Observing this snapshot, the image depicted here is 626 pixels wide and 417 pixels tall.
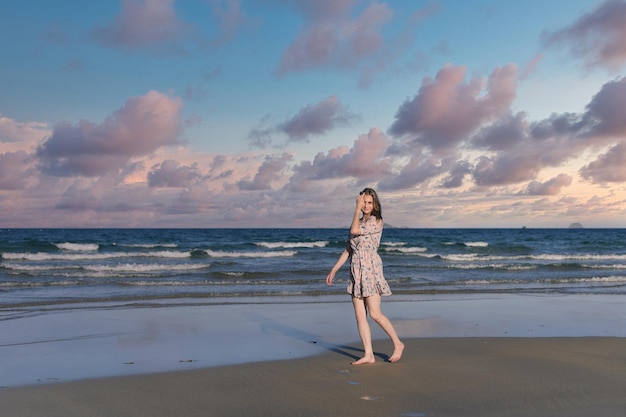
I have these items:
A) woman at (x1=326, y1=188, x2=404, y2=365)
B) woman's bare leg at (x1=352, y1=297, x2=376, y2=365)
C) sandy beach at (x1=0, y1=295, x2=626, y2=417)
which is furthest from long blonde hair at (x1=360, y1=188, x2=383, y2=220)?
sandy beach at (x1=0, y1=295, x2=626, y2=417)

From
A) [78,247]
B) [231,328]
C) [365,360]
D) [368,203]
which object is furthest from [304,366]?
[78,247]

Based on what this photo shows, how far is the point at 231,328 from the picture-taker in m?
9.00

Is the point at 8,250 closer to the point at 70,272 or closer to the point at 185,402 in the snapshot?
the point at 70,272

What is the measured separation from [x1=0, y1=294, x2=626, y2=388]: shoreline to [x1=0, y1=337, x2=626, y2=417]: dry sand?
1.78ft

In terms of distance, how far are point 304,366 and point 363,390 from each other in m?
1.17

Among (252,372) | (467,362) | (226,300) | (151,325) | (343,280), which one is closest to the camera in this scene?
(252,372)

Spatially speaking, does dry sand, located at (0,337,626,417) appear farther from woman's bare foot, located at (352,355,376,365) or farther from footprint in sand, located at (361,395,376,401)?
woman's bare foot, located at (352,355,376,365)

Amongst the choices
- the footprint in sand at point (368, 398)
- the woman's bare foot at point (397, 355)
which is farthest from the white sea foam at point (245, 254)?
the footprint in sand at point (368, 398)

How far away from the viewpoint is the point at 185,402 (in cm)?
508

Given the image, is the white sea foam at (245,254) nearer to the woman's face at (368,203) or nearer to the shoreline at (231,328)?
the shoreline at (231,328)

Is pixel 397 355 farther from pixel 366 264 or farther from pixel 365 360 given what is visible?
pixel 366 264

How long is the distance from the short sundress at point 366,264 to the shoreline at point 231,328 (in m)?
1.42

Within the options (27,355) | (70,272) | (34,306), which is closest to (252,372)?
(27,355)

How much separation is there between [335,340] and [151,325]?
327 cm
